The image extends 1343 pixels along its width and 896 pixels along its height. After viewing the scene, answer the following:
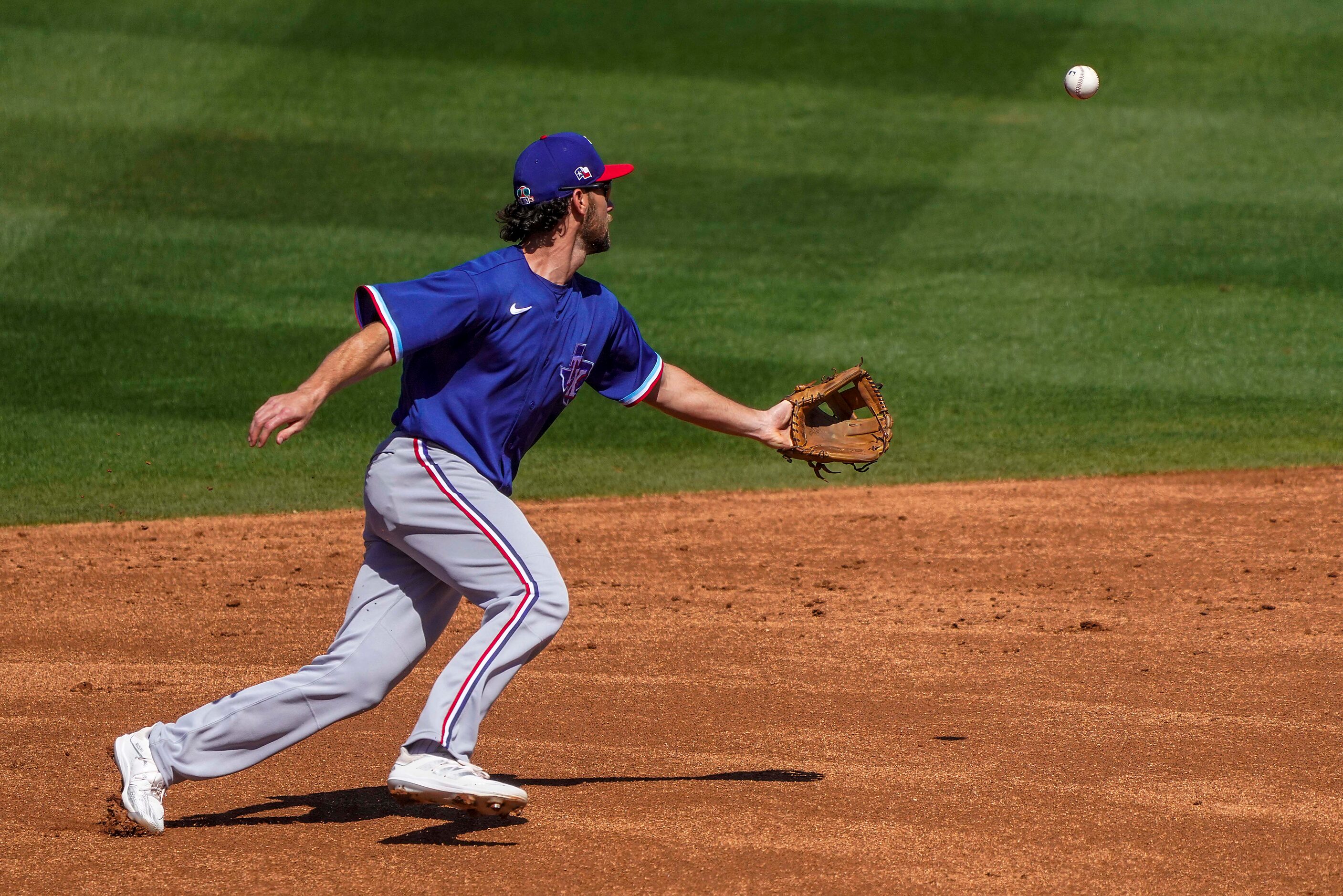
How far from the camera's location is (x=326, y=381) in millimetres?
4102

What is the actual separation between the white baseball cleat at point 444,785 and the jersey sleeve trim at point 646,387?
1261 mm

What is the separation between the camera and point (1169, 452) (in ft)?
31.6

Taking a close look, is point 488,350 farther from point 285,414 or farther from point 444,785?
point 444,785

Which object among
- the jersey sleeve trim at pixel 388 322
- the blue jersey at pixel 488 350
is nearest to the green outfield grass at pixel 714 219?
the blue jersey at pixel 488 350

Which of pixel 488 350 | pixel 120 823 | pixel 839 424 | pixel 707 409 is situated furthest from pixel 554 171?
pixel 120 823

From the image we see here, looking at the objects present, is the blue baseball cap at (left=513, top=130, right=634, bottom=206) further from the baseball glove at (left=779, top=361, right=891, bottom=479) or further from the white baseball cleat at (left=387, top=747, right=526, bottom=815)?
the white baseball cleat at (left=387, top=747, right=526, bottom=815)

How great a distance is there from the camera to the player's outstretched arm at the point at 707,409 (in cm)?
498

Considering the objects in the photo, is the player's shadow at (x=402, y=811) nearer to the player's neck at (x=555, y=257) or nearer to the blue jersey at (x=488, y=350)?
the blue jersey at (x=488, y=350)

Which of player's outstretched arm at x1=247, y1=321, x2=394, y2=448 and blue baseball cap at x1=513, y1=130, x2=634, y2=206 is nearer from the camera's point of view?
player's outstretched arm at x1=247, y1=321, x2=394, y2=448

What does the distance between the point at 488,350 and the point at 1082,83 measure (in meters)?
6.92

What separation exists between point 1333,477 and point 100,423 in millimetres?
7430

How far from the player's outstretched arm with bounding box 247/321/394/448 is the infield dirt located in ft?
4.00

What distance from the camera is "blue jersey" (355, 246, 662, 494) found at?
4270mm

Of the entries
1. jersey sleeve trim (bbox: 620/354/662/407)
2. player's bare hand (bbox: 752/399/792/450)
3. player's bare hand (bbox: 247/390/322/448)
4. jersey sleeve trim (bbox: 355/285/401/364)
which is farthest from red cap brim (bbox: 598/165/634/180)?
player's bare hand (bbox: 247/390/322/448)
